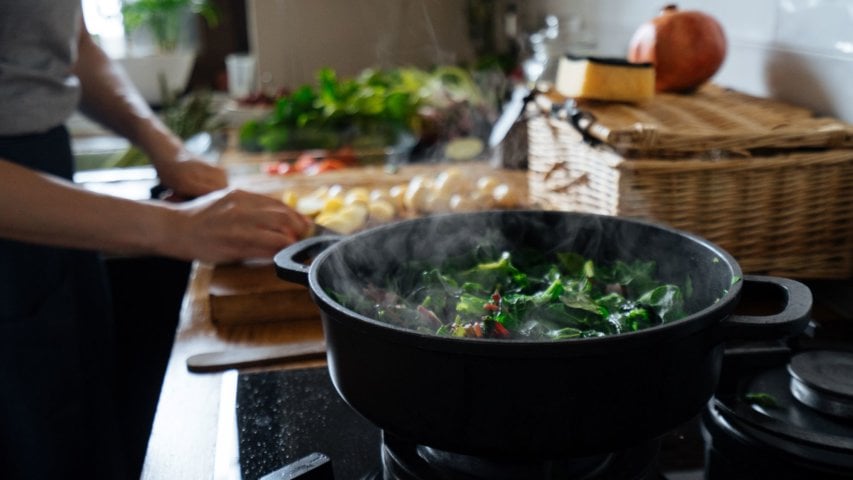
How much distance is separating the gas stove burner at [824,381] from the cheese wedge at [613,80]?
528 mm

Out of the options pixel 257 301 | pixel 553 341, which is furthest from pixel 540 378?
pixel 257 301

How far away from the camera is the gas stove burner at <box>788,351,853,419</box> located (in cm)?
65

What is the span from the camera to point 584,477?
2.07ft

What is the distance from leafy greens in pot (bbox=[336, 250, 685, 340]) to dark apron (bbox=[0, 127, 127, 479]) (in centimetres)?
75

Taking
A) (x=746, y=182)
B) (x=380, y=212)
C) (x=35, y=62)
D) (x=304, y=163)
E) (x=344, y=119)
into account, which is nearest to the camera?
(x=746, y=182)

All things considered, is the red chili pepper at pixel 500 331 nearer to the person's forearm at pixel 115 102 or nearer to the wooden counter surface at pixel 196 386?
the wooden counter surface at pixel 196 386

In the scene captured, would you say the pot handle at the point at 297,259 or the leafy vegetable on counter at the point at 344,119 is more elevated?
the pot handle at the point at 297,259

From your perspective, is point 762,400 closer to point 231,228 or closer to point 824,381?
point 824,381

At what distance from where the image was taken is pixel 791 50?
3.87 feet

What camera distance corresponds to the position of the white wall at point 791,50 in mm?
1053

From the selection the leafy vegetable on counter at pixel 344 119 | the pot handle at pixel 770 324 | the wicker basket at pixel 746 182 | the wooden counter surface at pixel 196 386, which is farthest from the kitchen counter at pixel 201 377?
the leafy vegetable on counter at pixel 344 119

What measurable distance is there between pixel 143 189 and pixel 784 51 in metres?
1.34

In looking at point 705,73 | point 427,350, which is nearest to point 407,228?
point 427,350

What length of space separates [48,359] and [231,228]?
46cm
